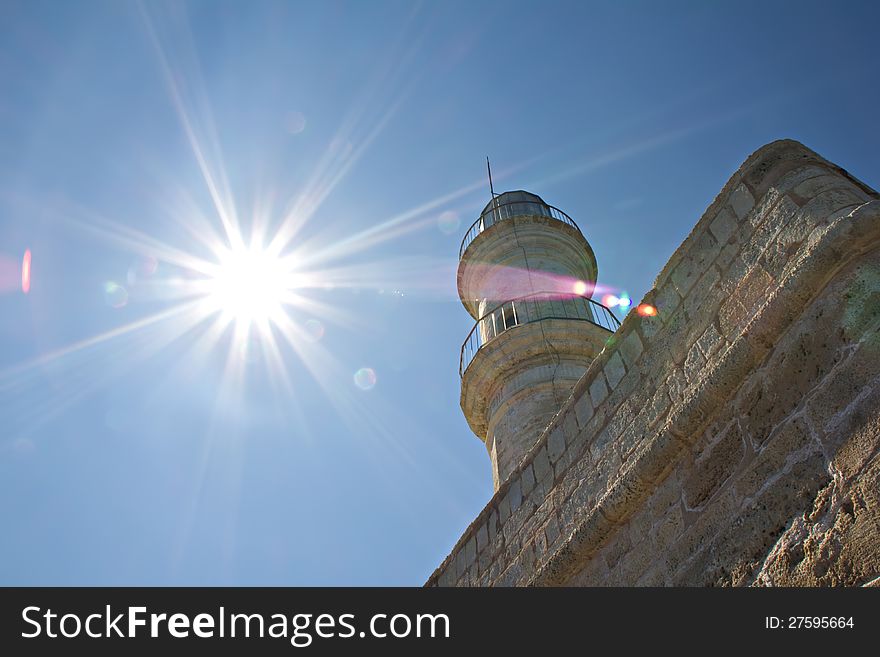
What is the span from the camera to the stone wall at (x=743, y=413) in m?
2.11

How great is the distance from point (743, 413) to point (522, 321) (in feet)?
23.2

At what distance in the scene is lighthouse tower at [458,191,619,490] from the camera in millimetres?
8586

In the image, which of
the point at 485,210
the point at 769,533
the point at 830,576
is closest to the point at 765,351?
the point at 769,533

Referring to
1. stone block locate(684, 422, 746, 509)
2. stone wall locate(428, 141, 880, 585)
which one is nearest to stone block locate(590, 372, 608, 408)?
stone wall locate(428, 141, 880, 585)

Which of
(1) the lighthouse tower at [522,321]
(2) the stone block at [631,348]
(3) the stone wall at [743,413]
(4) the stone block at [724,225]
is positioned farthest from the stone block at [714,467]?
(1) the lighthouse tower at [522,321]

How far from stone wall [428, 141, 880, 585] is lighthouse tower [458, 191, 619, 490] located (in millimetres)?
4777

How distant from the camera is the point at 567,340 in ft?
29.7

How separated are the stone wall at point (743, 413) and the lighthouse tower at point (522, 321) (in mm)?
4777

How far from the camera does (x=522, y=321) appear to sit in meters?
9.60

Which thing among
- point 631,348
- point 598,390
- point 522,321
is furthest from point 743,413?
point 522,321

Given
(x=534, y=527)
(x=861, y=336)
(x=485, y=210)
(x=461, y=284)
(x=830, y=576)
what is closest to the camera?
(x=830, y=576)

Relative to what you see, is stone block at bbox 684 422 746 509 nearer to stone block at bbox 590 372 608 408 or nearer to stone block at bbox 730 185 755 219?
stone block at bbox 590 372 608 408
